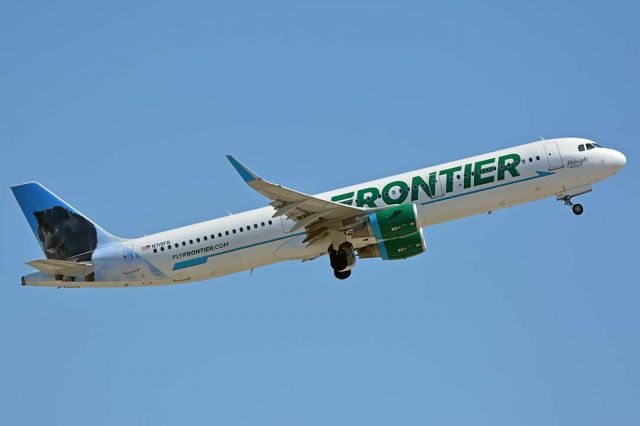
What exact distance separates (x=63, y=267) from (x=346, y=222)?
15236mm

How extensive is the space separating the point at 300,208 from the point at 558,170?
1358cm

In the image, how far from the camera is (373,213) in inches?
2176

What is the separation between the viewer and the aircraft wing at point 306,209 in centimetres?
5175

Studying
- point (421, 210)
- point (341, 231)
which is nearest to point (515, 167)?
point (421, 210)

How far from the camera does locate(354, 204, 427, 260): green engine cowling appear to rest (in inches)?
2133

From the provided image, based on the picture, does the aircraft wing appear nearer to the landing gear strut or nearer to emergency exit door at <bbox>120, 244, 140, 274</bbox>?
emergency exit door at <bbox>120, 244, 140, 274</bbox>

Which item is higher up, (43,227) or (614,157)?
(43,227)

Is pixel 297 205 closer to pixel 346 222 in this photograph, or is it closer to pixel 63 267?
pixel 346 222

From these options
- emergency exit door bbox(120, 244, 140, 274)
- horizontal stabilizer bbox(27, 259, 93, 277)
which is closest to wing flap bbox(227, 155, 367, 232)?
emergency exit door bbox(120, 244, 140, 274)

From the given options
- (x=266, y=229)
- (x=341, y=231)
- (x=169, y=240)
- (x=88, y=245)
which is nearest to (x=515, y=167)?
(x=341, y=231)

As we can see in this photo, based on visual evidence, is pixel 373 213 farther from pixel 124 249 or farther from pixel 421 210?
pixel 124 249

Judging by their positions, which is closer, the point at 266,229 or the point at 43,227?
the point at 266,229

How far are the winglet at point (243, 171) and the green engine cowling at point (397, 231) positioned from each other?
7.05 meters

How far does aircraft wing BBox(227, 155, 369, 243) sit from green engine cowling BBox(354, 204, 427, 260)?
0.91 metres
